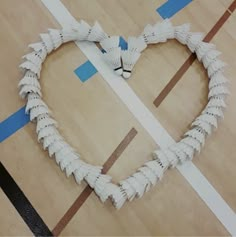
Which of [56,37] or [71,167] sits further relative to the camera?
[56,37]

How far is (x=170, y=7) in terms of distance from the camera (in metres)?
1.45

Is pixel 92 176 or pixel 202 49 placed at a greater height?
pixel 202 49

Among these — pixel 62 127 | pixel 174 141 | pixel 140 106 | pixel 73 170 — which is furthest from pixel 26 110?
pixel 174 141

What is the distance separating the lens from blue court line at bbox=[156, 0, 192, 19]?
4.72 feet

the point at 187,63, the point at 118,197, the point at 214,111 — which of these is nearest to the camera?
the point at 118,197

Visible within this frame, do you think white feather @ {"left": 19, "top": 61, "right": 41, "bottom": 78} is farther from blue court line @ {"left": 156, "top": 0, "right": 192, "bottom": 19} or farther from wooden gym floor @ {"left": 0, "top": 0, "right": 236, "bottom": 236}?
blue court line @ {"left": 156, "top": 0, "right": 192, "bottom": 19}

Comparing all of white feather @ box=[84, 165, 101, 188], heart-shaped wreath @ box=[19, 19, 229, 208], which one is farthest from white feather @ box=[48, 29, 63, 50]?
white feather @ box=[84, 165, 101, 188]

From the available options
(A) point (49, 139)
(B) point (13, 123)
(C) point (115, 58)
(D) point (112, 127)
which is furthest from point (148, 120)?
(B) point (13, 123)

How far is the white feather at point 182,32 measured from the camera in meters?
1.37

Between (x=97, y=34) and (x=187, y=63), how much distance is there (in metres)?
0.33

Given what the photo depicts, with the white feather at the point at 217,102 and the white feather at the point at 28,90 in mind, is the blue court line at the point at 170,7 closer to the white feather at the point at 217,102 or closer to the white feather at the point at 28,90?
the white feather at the point at 217,102

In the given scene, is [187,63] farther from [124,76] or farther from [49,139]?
[49,139]

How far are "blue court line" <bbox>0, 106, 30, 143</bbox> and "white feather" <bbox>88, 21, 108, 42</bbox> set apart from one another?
33cm

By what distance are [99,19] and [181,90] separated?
14.8 inches
